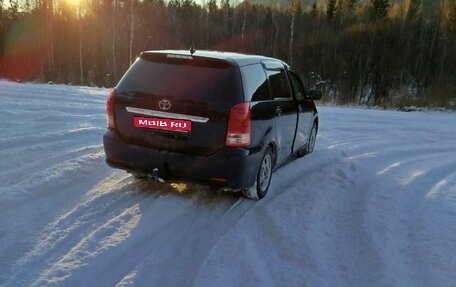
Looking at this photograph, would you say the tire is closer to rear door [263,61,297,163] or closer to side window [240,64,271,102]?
rear door [263,61,297,163]

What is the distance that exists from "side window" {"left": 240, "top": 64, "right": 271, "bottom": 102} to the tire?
66 cm

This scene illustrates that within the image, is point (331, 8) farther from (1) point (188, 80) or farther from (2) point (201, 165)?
(2) point (201, 165)

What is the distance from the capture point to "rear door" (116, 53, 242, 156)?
4562 mm

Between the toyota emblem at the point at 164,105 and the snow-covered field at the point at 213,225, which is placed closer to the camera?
the snow-covered field at the point at 213,225

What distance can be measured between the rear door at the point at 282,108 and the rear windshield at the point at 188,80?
1.08 metres

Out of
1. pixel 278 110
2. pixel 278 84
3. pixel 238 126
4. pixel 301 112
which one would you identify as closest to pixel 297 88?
pixel 301 112

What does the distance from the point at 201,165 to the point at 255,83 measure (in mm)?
1194

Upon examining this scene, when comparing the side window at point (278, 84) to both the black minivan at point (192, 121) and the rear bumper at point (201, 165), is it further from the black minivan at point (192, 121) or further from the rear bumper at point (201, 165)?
the rear bumper at point (201, 165)

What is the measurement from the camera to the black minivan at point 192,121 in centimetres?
457

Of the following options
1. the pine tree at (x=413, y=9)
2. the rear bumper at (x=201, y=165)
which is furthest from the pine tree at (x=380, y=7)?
the rear bumper at (x=201, y=165)

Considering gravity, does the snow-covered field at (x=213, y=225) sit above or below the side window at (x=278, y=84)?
below

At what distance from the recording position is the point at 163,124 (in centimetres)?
466

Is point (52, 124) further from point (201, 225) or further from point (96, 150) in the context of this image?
point (201, 225)

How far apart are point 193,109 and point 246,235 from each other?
54.2 inches
